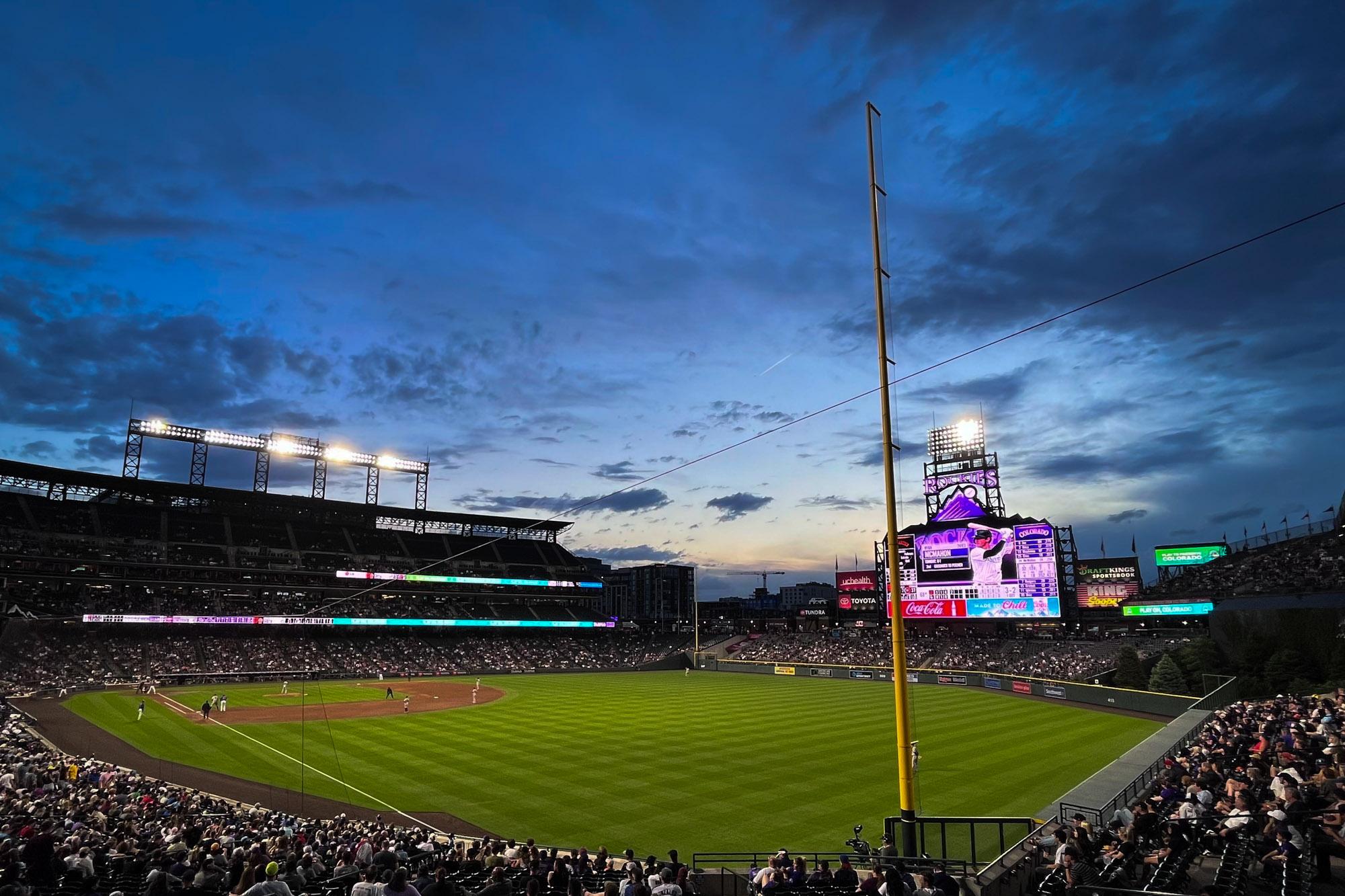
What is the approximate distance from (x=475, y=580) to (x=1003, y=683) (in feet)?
181

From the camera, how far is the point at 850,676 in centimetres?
6669

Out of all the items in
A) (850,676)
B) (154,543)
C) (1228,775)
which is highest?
(154,543)

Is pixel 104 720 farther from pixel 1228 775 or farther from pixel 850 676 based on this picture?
pixel 850 676

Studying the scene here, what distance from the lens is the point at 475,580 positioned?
83938 mm

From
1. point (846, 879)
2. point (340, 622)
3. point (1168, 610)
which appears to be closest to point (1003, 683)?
point (1168, 610)

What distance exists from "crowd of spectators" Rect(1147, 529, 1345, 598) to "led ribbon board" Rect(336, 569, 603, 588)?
2527 inches

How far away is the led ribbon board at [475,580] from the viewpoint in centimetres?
7638

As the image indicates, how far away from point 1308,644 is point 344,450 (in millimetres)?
84968

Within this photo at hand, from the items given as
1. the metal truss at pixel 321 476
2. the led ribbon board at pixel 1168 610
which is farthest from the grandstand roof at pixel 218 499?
the led ribbon board at pixel 1168 610

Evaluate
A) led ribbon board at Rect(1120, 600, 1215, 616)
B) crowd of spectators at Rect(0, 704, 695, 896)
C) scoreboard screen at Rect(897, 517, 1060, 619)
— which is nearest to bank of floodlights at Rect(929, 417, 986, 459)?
scoreboard screen at Rect(897, 517, 1060, 619)

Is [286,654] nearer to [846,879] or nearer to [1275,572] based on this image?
[846,879]

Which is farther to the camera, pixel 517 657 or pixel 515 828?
pixel 517 657

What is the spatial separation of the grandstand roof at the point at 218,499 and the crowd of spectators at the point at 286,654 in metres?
14.1

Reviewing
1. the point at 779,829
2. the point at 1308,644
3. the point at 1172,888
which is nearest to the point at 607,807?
the point at 779,829
